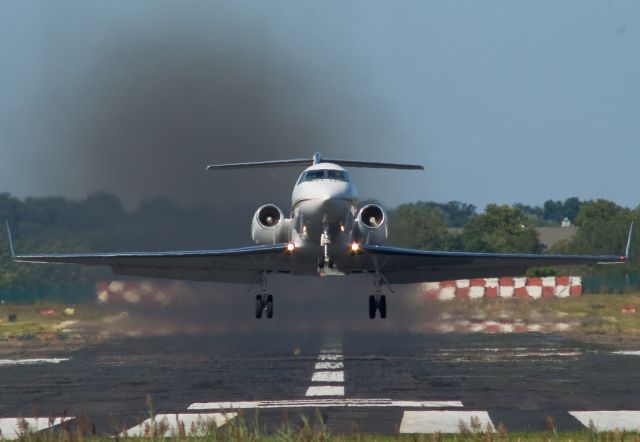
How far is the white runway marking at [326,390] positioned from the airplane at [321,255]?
19.7 feet

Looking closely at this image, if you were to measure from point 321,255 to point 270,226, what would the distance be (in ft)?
6.16

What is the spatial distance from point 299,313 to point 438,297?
6.28 m

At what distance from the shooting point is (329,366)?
2611 centimetres

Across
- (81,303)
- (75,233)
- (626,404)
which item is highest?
(75,233)

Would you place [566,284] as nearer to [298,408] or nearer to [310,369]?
[310,369]

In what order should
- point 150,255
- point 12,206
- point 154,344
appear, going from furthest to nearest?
point 12,206 → point 154,344 → point 150,255

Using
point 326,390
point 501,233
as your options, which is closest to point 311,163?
point 326,390

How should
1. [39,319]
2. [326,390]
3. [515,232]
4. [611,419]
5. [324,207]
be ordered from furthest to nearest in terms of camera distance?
[515,232], [39,319], [324,207], [326,390], [611,419]

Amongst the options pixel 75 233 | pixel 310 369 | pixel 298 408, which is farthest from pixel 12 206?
pixel 298 408

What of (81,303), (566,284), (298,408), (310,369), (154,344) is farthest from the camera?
(566,284)

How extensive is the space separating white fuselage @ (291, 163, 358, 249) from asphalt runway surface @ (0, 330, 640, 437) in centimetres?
306

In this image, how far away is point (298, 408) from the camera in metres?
18.5

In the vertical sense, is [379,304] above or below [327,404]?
above

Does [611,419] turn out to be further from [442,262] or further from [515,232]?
[515,232]
